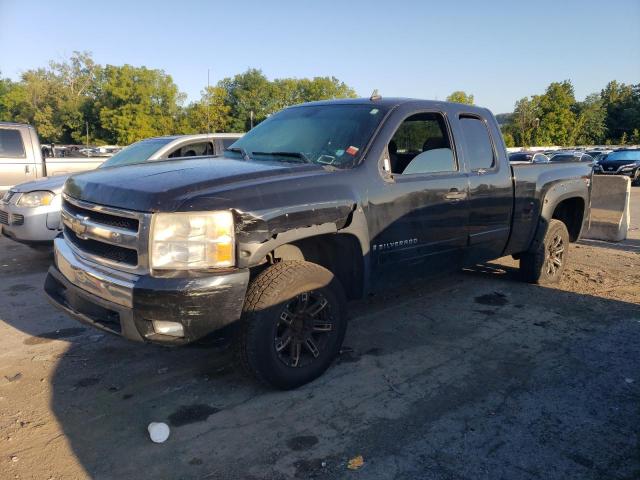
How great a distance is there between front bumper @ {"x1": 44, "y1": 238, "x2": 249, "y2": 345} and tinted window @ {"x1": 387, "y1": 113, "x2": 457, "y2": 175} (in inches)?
72.7

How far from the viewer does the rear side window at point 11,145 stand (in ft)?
29.2

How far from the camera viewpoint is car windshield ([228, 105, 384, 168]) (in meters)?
3.81

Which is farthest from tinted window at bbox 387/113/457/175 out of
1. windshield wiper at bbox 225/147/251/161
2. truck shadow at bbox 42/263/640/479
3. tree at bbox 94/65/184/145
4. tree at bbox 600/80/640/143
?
tree at bbox 600/80/640/143

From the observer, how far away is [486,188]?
471cm

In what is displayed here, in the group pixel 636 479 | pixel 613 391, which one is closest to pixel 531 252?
pixel 613 391

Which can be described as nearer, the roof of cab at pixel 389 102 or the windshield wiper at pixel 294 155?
the windshield wiper at pixel 294 155

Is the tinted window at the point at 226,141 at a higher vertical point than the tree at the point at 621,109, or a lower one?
lower

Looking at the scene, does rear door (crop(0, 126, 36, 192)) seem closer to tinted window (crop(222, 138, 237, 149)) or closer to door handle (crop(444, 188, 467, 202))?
tinted window (crop(222, 138, 237, 149))

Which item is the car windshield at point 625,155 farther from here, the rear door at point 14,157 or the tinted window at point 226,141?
the rear door at point 14,157

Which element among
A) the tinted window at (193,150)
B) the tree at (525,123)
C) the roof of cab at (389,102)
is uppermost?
the tree at (525,123)

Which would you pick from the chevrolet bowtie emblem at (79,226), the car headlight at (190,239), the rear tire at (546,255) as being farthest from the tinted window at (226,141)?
the car headlight at (190,239)

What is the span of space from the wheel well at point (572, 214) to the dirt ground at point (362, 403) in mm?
1700

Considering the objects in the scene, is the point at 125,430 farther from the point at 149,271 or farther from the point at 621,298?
the point at 621,298

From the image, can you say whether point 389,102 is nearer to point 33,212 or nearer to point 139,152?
point 139,152
